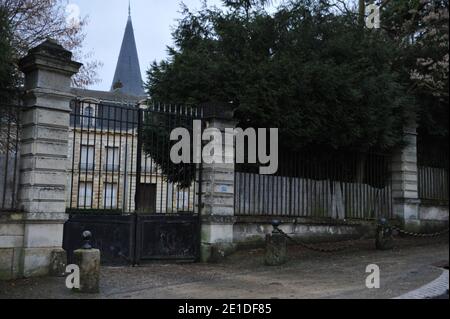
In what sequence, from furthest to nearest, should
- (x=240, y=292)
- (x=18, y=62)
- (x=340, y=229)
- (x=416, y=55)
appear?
(x=416, y=55)
(x=340, y=229)
(x=18, y=62)
(x=240, y=292)

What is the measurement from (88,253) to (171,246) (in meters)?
3.34

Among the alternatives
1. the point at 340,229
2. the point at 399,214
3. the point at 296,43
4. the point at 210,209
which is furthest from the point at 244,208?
the point at 399,214

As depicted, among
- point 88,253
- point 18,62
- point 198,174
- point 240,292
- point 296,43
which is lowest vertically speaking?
point 240,292

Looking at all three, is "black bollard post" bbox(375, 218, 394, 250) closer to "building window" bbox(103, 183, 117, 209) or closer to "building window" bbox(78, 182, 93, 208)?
"building window" bbox(103, 183, 117, 209)

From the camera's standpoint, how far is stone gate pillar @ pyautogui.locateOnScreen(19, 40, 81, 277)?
905 centimetres

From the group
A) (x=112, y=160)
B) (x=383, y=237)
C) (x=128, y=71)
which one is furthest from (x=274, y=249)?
(x=128, y=71)

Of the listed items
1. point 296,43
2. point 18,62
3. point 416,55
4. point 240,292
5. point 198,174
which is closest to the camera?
point 240,292

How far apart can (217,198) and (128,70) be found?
1393 inches

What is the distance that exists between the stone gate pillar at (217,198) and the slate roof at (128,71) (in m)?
33.0

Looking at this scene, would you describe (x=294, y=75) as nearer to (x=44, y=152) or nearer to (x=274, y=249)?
(x=274, y=249)

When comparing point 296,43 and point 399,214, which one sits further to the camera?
point 399,214

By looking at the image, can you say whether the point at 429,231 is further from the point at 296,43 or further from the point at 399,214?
the point at 296,43

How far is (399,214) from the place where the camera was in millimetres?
15352

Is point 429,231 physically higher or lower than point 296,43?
lower
